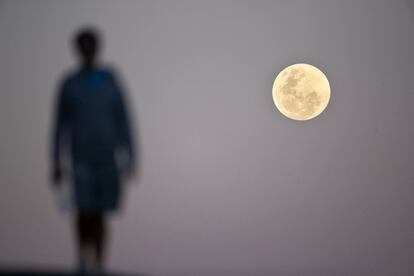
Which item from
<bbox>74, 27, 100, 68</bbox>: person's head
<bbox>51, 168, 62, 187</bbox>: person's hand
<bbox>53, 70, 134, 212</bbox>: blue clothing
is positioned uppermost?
<bbox>74, 27, 100, 68</bbox>: person's head

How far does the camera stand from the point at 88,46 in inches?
115

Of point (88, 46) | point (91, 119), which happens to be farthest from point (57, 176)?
point (88, 46)

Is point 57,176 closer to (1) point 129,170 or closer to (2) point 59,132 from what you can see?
(2) point 59,132

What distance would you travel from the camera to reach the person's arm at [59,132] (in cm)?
288

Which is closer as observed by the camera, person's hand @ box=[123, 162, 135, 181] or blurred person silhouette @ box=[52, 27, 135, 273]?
blurred person silhouette @ box=[52, 27, 135, 273]

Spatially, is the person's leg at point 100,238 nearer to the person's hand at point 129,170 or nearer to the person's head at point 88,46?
the person's hand at point 129,170

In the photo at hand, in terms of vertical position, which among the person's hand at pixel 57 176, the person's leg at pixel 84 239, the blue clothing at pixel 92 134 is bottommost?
the person's leg at pixel 84 239

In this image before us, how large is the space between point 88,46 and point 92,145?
2.31 ft

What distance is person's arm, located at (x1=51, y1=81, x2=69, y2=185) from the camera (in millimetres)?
2881

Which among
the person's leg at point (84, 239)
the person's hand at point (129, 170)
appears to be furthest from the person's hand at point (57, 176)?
the person's hand at point (129, 170)

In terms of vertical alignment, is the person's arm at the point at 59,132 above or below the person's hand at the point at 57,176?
above

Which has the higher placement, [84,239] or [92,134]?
[92,134]

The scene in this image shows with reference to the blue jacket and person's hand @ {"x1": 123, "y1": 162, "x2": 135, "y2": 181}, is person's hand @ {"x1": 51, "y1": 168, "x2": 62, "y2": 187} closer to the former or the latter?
the blue jacket

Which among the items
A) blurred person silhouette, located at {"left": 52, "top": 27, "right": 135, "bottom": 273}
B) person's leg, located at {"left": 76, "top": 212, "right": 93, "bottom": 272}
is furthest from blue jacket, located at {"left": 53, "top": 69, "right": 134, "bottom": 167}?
person's leg, located at {"left": 76, "top": 212, "right": 93, "bottom": 272}
